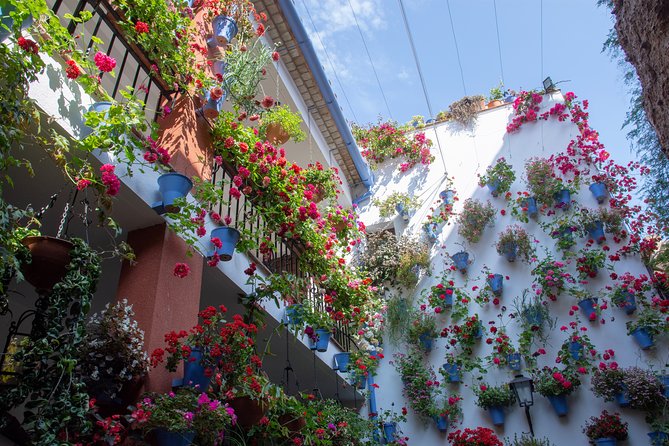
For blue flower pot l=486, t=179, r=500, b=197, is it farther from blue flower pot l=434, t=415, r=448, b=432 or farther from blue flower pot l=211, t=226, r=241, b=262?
blue flower pot l=211, t=226, r=241, b=262

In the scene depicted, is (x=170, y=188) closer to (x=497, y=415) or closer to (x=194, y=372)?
(x=194, y=372)

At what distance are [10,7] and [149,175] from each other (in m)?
1.48

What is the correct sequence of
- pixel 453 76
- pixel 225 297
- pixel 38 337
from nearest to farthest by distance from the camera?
pixel 38 337 → pixel 225 297 → pixel 453 76

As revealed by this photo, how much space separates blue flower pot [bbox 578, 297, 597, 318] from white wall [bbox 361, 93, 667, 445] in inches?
6.3

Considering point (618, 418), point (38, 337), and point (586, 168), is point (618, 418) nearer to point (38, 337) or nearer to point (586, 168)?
point (586, 168)

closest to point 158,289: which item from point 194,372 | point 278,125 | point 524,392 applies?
point 194,372

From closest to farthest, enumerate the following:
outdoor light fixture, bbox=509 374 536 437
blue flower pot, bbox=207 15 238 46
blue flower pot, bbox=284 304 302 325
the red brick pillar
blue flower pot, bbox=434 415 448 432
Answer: the red brick pillar
blue flower pot, bbox=207 15 238 46
blue flower pot, bbox=284 304 302 325
outdoor light fixture, bbox=509 374 536 437
blue flower pot, bbox=434 415 448 432

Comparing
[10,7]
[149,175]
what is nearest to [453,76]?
[149,175]

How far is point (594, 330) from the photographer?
24.3 feet

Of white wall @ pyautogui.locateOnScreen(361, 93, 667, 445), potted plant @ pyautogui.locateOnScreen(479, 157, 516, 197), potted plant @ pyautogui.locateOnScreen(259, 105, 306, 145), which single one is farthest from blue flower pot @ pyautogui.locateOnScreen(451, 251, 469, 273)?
potted plant @ pyautogui.locateOnScreen(259, 105, 306, 145)

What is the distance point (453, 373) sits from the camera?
25.2 feet

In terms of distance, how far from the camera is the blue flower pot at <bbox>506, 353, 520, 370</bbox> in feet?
24.5

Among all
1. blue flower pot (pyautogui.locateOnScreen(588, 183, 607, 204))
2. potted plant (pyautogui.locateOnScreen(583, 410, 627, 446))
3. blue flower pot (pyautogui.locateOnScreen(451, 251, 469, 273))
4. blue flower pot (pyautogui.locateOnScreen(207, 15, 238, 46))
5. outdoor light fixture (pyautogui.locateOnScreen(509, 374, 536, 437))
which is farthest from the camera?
blue flower pot (pyautogui.locateOnScreen(451, 251, 469, 273))

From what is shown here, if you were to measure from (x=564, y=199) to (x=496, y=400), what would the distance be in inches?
136
